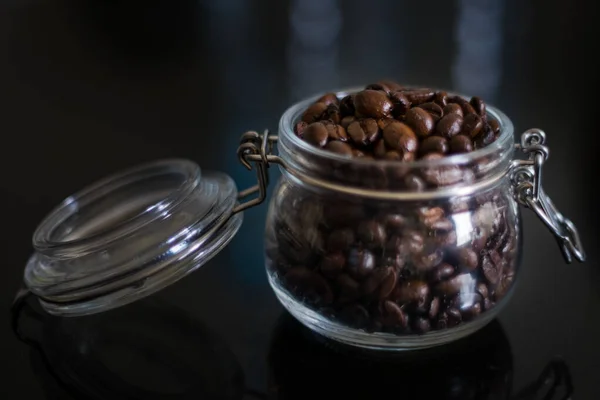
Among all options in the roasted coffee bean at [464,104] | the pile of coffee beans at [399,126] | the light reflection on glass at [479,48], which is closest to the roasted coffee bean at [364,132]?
the pile of coffee beans at [399,126]

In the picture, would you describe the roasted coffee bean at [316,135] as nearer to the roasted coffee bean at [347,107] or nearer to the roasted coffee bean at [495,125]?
the roasted coffee bean at [347,107]

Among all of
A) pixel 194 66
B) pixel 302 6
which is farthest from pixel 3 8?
pixel 302 6

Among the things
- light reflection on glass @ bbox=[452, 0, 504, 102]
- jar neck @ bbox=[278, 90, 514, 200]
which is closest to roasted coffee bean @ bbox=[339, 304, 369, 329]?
jar neck @ bbox=[278, 90, 514, 200]

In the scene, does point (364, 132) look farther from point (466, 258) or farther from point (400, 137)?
point (466, 258)

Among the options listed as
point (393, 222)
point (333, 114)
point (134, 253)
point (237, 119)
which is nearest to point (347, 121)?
point (333, 114)

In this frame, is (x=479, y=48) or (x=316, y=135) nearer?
(x=316, y=135)

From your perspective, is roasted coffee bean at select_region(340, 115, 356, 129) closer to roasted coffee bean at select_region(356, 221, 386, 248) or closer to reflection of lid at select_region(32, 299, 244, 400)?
roasted coffee bean at select_region(356, 221, 386, 248)
